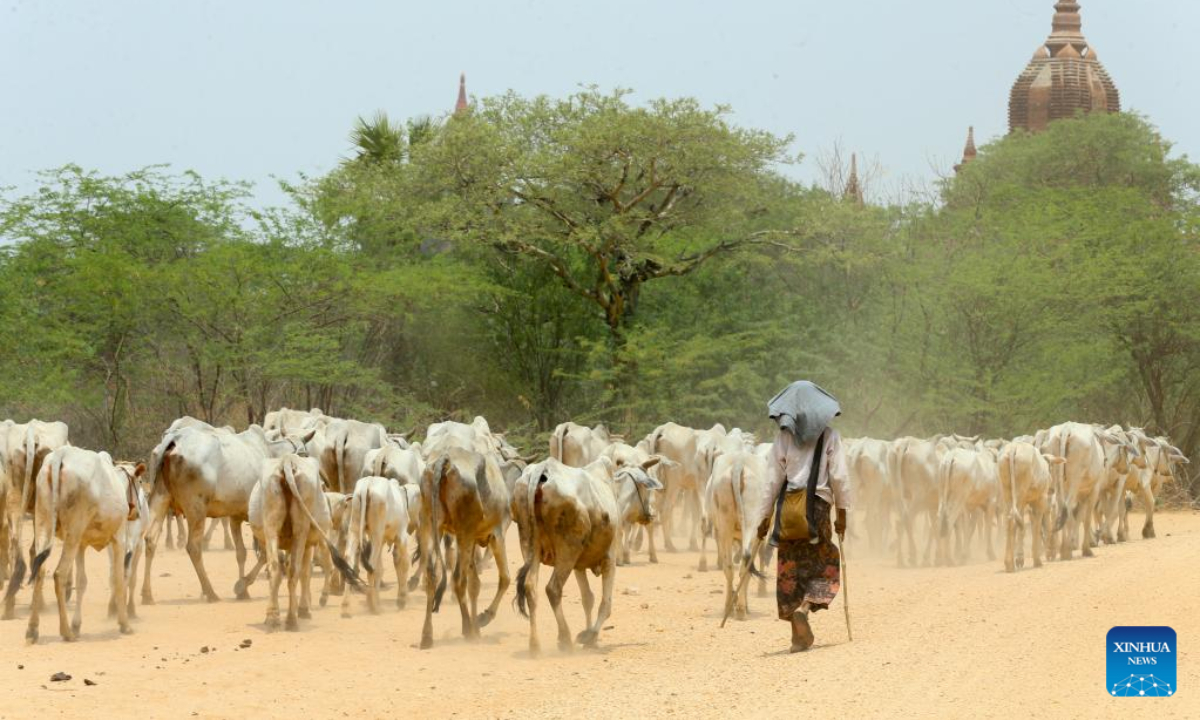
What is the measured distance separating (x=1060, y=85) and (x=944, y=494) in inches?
2009

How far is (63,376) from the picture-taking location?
28.5m

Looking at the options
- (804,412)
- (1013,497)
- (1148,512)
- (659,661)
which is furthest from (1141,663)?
(1148,512)

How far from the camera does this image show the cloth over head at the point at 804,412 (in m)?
10.5

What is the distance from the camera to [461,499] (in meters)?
12.6

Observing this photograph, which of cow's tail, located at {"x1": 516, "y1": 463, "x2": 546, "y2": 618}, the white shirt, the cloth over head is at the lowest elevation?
cow's tail, located at {"x1": 516, "y1": 463, "x2": 546, "y2": 618}

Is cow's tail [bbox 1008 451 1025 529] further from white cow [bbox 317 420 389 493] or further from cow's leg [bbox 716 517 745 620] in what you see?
white cow [bbox 317 420 389 493]

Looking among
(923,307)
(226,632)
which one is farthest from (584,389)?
(226,632)

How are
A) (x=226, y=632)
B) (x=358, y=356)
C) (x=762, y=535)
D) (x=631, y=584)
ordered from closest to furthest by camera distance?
(x=762, y=535), (x=226, y=632), (x=631, y=584), (x=358, y=356)

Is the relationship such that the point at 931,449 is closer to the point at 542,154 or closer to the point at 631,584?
the point at 631,584

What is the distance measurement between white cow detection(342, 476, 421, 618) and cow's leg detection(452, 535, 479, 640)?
1277mm

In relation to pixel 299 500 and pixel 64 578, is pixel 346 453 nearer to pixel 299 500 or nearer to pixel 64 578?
pixel 299 500

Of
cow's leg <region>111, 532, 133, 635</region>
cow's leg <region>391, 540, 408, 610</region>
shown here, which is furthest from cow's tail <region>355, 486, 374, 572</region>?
cow's leg <region>111, 532, 133, 635</region>

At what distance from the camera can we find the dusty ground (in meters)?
8.79

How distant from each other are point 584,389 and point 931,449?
19.4 m
